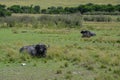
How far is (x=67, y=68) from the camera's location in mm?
16047

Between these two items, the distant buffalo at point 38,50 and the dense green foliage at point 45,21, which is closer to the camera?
the distant buffalo at point 38,50

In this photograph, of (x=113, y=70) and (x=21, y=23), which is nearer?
(x=113, y=70)

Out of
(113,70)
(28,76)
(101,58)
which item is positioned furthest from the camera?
(101,58)

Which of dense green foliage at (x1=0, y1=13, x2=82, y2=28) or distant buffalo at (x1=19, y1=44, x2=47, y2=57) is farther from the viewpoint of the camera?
dense green foliage at (x1=0, y1=13, x2=82, y2=28)

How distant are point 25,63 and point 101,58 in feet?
12.2

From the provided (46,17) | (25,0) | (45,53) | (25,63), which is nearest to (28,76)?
(25,63)

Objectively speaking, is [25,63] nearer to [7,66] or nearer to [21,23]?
[7,66]

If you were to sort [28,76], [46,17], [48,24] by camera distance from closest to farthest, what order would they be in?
[28,76] < [48,24] < [46,17]

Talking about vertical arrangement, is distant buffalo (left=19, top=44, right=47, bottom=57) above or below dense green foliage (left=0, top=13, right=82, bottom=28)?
above

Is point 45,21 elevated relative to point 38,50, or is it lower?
lower

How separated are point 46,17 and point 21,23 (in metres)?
4.59

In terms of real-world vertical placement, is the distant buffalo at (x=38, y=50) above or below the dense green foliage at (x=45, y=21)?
above

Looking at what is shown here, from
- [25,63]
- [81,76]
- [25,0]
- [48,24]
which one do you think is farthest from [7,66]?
[25,0]

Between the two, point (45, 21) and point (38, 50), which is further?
point (45, 21)
